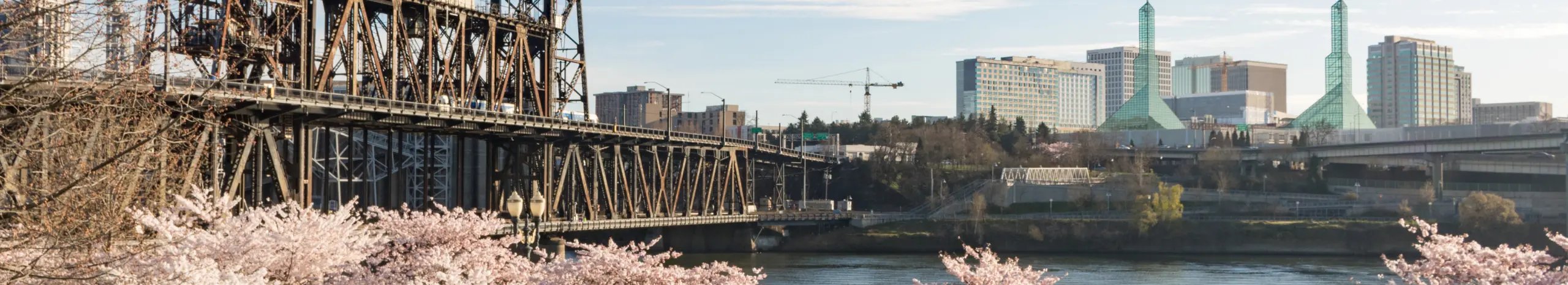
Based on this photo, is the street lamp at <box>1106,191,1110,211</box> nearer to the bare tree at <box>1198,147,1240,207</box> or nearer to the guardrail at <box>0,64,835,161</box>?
the bare tree at <box>1198,147,1240,207</box>

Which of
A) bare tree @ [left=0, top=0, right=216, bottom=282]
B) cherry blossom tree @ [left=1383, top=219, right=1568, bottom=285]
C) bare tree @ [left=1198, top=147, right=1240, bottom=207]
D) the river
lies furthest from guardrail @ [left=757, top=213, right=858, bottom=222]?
bare tree @ [left=0, top=0, right=216, bottom=282]

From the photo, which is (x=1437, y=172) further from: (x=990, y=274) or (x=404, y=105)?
(x=990, y=274)

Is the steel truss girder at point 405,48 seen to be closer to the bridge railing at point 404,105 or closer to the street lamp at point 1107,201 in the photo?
the bridge railing at point 404,105

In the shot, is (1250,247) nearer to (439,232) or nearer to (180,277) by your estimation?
(439,232)

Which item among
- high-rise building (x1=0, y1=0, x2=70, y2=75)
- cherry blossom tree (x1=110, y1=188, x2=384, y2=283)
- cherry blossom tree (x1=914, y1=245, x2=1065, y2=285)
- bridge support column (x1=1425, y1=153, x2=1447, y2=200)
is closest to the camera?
high-rise building (x1=0, y1=0, x2=70, y2=75)

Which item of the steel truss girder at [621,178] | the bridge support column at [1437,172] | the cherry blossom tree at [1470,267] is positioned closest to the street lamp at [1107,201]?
the bridge support column at [1437,172]

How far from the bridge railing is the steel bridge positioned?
231 mm

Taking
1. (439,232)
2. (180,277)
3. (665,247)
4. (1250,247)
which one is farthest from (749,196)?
(180,277)

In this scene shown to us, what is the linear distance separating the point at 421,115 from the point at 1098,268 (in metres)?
49.5

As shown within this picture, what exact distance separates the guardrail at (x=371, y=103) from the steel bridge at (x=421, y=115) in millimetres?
228

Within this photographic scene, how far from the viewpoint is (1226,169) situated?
589 feet

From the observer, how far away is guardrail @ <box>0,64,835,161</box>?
52.9 metres

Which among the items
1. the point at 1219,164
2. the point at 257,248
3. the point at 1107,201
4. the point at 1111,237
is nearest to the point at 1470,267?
the point at 257,248

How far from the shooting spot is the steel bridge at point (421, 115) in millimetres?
73125
